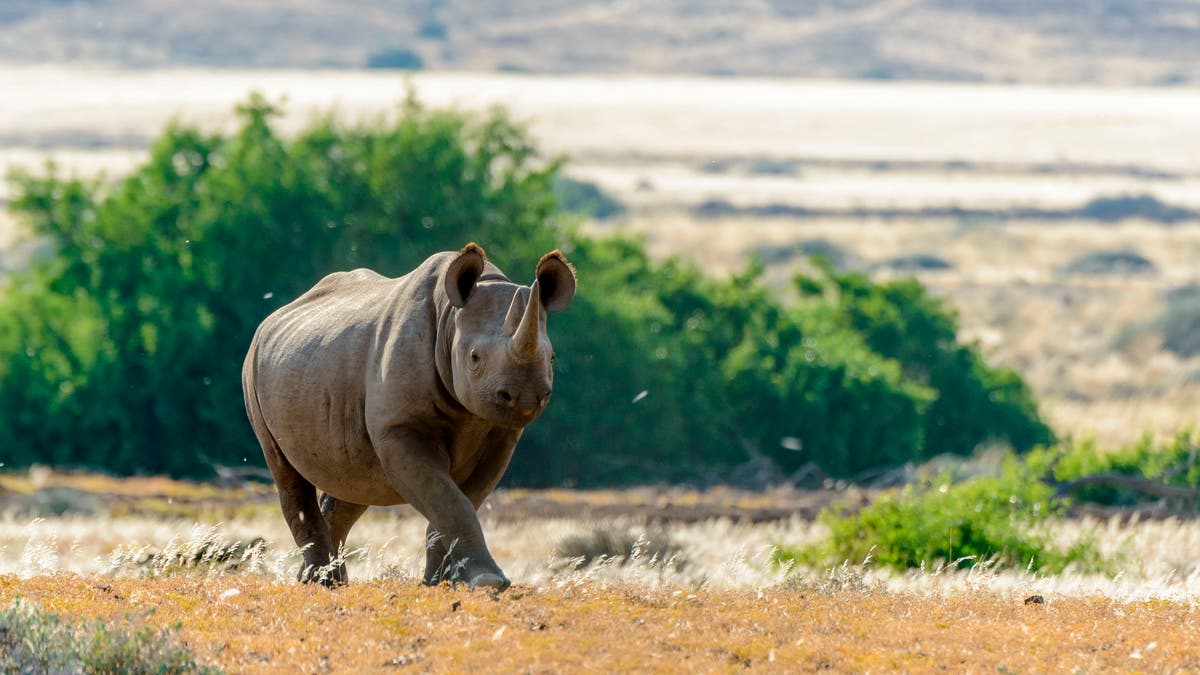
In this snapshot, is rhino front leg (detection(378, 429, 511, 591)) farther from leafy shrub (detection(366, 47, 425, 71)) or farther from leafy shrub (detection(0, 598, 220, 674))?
leafy shrub (detection(366, 47, 425, 71))

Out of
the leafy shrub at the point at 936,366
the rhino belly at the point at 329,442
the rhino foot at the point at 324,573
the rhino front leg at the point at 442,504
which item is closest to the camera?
the rhino front leg at the point at 442,504

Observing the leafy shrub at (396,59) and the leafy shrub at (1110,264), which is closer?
the leafy shrub at (1110,264)

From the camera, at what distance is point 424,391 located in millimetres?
10375

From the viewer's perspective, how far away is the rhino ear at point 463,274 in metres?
10.1

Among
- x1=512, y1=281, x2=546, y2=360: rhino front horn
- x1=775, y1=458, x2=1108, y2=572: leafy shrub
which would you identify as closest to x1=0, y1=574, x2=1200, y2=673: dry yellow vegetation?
x1=512, y1=281, x2=546, y2=360: rhino front horn

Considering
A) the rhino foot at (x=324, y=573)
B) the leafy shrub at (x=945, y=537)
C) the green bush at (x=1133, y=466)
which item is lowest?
the green bush at (x=1133, y=466)

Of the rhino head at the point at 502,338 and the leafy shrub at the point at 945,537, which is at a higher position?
the rhino head at the point at 502,338

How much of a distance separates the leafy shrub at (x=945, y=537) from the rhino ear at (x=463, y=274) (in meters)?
7.09

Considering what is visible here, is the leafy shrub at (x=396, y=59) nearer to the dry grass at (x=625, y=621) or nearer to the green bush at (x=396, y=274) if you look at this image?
the green bush at (x=396, y=274)

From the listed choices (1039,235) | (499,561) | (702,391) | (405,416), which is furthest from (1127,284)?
(405,416)

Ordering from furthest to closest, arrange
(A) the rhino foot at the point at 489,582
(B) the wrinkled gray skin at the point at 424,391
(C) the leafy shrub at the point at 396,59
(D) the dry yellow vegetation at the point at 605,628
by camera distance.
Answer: (C) the leafy shrub at the point at 396,59
(A) the rhino foot at the point at 489,582
(B) the wrinkled gray skin at the point at 424,391
(D) the dry yellow vegetation at the point at 605,628

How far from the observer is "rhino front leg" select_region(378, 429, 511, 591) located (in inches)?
402

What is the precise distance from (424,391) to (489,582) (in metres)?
1.11

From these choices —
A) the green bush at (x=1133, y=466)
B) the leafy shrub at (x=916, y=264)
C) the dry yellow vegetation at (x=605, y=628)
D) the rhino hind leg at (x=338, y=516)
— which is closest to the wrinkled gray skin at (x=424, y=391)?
the rhino hind leg at (x=338, y=516)
